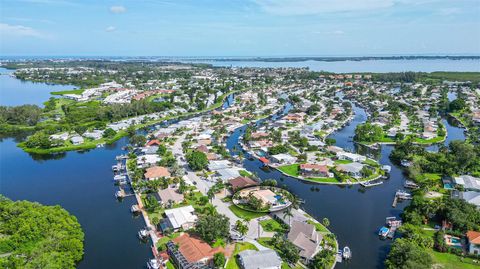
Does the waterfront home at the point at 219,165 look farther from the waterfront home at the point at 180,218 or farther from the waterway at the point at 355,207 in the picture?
the waterfront home at the point at 180,218

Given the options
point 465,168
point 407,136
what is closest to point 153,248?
point 465,168

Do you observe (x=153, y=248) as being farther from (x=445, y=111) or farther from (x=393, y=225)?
(x=445, y=111)

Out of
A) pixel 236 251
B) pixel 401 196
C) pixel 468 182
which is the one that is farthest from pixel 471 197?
pixel 236 251

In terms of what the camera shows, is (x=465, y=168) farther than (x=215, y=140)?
No

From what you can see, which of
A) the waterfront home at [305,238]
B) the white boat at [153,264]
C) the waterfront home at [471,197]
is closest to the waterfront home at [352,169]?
the waterfront home at [471,197]

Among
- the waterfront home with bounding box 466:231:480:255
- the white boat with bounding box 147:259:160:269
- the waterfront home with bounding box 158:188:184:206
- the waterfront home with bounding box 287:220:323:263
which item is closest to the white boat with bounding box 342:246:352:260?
the waterfront home with bounding box 287:220:323:263

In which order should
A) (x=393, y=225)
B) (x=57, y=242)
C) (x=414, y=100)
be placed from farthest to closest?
1. (x=414, y=100)
2. (x=393, y=225)
3. (x=57, y=242)
